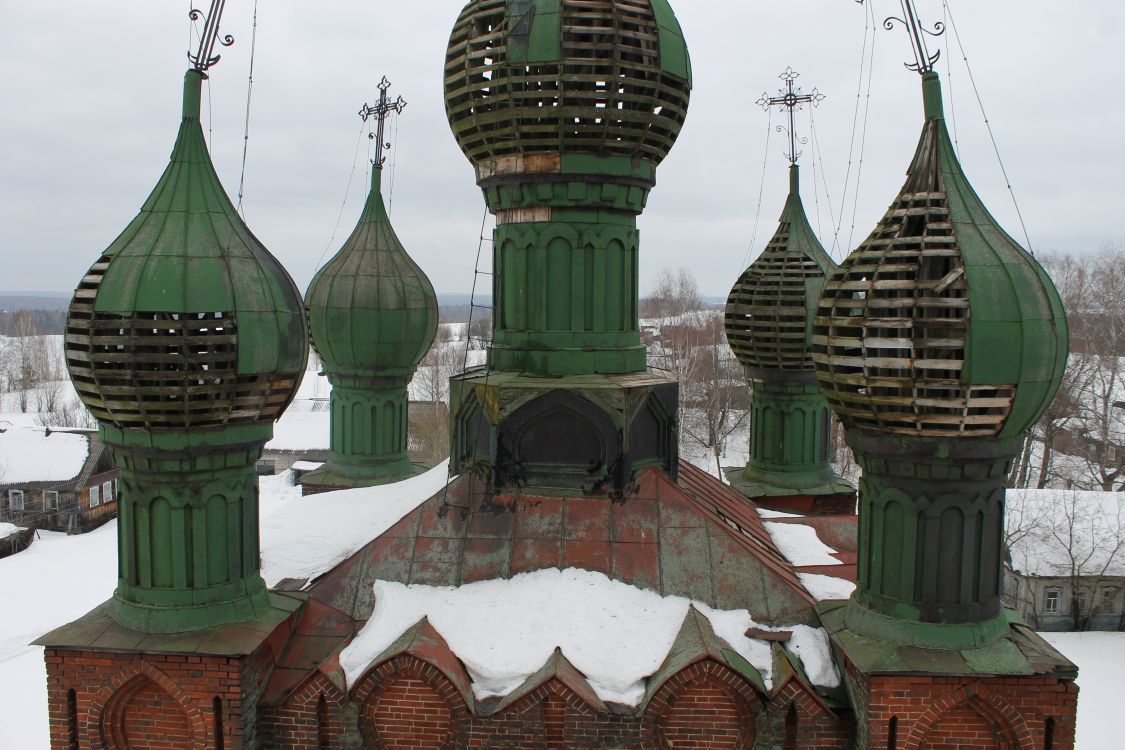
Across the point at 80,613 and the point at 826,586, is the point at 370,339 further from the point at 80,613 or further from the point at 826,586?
the point at 80,613

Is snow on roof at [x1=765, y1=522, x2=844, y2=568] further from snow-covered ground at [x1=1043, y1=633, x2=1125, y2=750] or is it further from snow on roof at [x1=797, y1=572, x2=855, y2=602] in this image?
snow-covered ground at [x1=1043, y1=633, x2=1125, y2=750]

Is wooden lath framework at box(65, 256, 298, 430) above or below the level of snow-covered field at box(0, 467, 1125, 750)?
above

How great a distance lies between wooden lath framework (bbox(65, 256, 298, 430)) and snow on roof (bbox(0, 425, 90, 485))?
3102 cm

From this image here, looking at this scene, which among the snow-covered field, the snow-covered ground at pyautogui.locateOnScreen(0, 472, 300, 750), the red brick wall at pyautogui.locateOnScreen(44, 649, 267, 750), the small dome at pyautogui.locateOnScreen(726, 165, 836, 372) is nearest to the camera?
the red brick wall at pyautogui.locateOnScreen(44, 649, 267, 750)

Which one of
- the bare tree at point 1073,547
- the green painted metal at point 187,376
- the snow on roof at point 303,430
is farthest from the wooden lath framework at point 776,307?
the snow on roof at point 303,430

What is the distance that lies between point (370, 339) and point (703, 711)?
7585 millimetres

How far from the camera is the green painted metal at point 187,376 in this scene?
6727mm

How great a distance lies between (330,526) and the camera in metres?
10.3

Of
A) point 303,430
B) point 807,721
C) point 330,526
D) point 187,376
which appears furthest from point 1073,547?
point 303,430

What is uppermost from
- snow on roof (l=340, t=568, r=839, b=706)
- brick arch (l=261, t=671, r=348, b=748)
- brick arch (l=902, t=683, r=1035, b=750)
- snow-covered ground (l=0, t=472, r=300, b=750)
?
snow on roof (l=340, t=568, r=839, b=706)

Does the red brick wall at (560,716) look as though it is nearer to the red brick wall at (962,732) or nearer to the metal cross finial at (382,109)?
the red brick wall at (962,732)

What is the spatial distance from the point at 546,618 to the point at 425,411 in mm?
31742

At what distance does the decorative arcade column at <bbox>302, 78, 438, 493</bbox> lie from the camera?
12.7m

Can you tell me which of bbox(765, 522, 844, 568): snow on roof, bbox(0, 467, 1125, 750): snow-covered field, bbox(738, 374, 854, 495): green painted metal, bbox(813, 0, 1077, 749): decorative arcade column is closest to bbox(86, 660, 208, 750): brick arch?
bbox(0, 467, 1125, 750): snow-covered field
